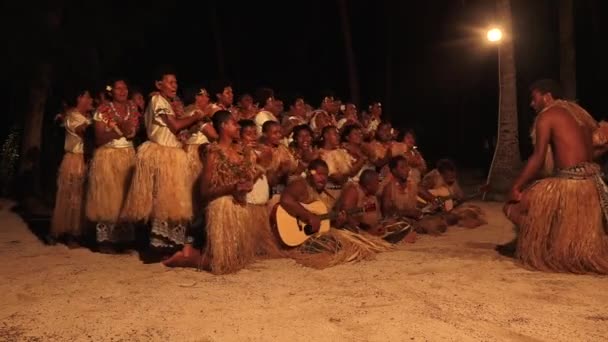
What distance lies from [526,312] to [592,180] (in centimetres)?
144

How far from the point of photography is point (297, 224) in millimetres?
4539

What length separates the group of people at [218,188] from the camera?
403 centimetres

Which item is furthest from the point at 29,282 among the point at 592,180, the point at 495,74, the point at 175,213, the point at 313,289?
the point at 495,74

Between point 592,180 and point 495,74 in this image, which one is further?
point 495,74

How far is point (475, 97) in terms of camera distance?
1588cm

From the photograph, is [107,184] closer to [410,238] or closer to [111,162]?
[111,162]

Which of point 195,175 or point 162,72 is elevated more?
point 162,72

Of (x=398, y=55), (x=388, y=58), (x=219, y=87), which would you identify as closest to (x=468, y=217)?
(x=219, y=87)

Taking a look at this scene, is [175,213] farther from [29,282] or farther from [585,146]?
[585,146]

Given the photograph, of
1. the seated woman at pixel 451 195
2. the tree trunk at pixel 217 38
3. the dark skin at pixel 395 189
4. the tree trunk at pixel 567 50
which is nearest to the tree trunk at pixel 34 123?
the dark skin at pixel 395 189

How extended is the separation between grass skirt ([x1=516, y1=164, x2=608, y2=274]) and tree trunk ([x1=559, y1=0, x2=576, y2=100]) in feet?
17.3

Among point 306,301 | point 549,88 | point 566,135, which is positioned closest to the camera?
point 306,301

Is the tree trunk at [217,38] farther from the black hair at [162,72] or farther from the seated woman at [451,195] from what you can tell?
the black hair at [162,72]

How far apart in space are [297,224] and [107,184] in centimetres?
156
